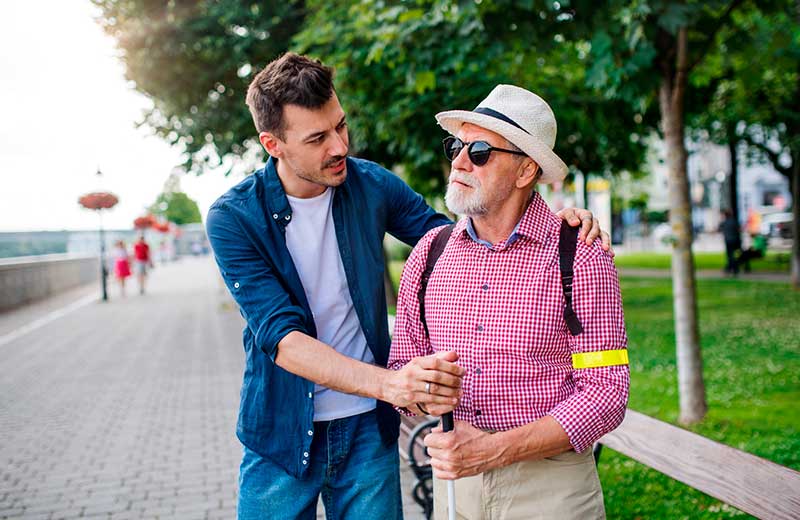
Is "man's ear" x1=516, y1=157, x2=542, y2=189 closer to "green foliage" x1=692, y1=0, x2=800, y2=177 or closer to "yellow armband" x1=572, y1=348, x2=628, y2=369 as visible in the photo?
"yellow armband" x1=572, y1=348, x2=628, y2=369

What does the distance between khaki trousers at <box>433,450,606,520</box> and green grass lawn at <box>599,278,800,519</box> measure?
276 cm

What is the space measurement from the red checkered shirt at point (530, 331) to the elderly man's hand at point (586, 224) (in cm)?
3

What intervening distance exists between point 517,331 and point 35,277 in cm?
2319

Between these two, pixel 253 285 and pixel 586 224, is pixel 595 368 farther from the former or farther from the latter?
pixel 253 285

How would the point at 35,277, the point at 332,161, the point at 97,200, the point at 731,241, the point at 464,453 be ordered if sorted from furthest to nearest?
the point at 97,200 → the point at 35,277 → the point at 731,241 → the point at 332,161 → the point at 464,453

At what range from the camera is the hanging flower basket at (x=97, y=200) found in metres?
22.8

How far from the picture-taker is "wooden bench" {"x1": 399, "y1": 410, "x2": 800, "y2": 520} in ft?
9.20

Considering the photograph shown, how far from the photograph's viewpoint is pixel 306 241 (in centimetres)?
248

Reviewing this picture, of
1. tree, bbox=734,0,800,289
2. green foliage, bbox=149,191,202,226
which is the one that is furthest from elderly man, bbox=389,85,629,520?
green foliage, bbox=149,191,202,226

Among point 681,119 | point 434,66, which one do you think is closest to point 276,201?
point 434,66

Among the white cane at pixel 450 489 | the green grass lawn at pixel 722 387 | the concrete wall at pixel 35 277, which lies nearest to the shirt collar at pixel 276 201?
the white cane at pixel 450 489

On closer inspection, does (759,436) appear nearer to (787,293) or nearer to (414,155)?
(414,155)

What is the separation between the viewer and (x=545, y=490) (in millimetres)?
2189

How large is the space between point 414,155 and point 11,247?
1686 cm
